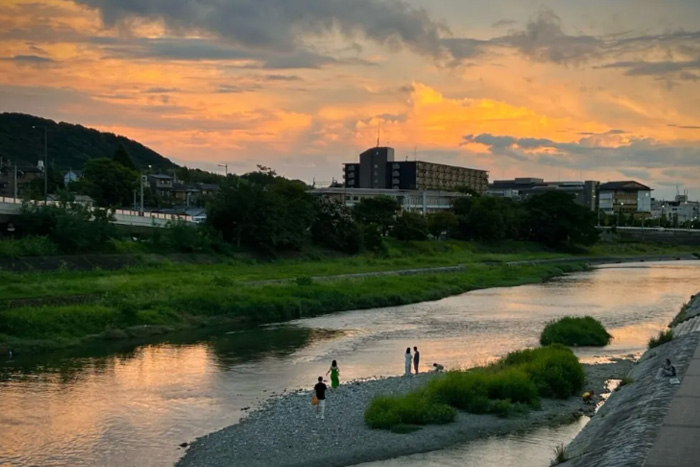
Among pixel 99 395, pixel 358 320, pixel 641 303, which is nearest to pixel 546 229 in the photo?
pixel 641 303

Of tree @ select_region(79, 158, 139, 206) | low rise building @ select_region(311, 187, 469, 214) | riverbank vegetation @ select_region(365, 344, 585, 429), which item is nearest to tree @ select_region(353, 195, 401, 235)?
tree @ select_region(79, 158, 139, 206)

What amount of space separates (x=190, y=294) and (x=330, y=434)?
91.3 ft

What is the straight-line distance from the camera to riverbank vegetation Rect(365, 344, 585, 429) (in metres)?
23.0

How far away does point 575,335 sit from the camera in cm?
3859

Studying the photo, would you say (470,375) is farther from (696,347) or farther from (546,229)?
(546,229)

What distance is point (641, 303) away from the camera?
192ft

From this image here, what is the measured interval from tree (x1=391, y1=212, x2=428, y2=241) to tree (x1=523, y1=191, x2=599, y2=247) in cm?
2591

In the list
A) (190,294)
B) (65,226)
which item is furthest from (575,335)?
(65,226)

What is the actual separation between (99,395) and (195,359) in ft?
24.9

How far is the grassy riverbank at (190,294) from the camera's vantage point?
3900 centimetres

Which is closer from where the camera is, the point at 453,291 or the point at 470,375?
the point at 470,375

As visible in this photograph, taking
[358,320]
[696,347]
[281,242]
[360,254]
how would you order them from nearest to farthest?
[696,347], [358,320], [281,242], [360,254]

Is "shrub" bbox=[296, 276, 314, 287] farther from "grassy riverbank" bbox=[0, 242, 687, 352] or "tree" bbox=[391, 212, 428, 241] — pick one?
"tree" bbox=[391, 212, 428, 241]

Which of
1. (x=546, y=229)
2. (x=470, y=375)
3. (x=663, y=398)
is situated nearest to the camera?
(x=663, y=398)
